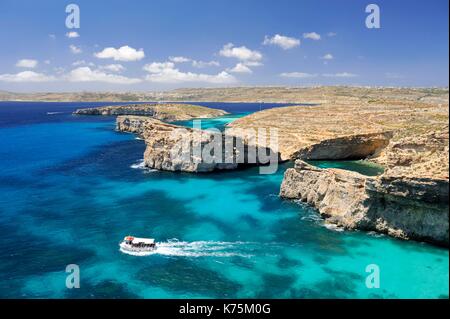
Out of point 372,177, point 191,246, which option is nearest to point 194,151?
point 191,246

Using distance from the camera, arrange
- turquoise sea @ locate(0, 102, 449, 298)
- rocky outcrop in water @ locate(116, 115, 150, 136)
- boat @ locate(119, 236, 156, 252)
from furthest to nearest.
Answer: rocky outcrop in water @ locate(116, 115, 150, 136) → boat @ locate(119, 236, 156, 252) → turquoise sea @ locate(0, 102, 449, 298)

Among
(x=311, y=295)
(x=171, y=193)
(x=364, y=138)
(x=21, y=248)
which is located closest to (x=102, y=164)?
(x=171, y=193)

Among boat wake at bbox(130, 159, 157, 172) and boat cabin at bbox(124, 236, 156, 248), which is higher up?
boat wake at bbox(130, 159, 157, 172)

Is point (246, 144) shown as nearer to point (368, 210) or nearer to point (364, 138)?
point (364, 138)

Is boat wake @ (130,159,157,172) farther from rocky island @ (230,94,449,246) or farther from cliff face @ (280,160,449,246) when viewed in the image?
cliff face @ (280,160,449,246)

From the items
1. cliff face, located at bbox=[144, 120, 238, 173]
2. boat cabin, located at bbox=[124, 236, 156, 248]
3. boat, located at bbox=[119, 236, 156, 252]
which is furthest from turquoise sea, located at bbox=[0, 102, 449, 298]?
cliff face, located at bbox=[144, 120, 238, 173]

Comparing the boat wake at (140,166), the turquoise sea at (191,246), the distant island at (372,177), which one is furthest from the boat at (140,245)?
the boat wake at (140,166)
